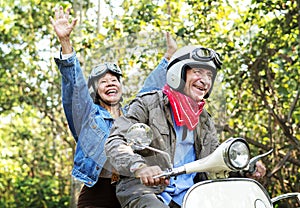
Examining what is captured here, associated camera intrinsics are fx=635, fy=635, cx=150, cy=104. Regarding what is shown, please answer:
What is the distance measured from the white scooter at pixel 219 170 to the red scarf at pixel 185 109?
412 mm

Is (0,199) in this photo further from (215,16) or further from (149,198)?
(149,198)

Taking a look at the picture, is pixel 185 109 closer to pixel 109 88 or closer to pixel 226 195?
pixel 226 195

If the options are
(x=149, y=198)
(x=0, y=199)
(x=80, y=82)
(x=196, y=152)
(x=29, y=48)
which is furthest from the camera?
(x=0, y=199)

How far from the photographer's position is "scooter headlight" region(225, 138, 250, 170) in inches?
101

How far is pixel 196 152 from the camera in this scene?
10.5 ft

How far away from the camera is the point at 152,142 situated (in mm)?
3045

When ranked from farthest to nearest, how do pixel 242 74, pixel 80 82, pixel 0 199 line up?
pixel 0 199 < pixel 242 74 < pixel 80 82

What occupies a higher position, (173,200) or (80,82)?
(80,82)

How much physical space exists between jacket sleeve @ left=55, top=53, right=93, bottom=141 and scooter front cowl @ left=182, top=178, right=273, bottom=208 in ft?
3.91

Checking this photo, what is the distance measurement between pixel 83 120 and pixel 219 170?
124 cm

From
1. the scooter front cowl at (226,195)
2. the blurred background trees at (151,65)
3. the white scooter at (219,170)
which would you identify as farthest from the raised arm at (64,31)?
the scooter front cowl at (226,195)

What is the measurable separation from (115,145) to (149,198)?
11.4 inches

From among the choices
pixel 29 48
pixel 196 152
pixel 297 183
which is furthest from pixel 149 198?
pixel 29 48

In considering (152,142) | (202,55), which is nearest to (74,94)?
(152,142)
